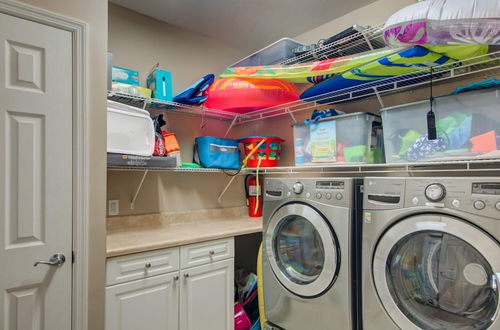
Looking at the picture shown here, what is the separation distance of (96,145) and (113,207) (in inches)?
30.8

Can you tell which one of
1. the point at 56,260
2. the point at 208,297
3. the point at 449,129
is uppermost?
the point at 449,129

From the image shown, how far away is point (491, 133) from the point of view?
1302 millimetres

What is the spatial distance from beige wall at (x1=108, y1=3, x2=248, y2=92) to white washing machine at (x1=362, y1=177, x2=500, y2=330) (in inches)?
74.0

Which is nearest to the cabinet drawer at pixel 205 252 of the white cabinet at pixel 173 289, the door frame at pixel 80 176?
the white cabinet at pixel 173 289

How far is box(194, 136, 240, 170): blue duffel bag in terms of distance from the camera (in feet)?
7.97

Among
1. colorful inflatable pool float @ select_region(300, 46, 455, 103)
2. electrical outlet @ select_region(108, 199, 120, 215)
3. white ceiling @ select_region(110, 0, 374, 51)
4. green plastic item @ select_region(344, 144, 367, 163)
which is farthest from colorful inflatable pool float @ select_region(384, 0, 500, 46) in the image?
electrical outlet @ select_region(108, 199, 120, 215)

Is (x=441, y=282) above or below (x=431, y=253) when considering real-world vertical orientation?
below

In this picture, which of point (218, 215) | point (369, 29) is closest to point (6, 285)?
point (218, 215)

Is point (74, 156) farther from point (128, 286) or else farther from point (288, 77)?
point (288, 77)

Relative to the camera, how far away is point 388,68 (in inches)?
61.2

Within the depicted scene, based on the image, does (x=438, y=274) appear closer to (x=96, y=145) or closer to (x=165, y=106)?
(x=96, y=145)

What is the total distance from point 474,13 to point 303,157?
4.20 ft

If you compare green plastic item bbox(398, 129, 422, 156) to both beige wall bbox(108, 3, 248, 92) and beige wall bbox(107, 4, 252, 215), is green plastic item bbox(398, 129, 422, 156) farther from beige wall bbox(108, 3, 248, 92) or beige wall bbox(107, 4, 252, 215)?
beige wall bbox(108, 3, 248, 92)

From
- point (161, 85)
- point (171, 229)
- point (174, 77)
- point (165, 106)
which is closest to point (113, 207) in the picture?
point (171, 229)
